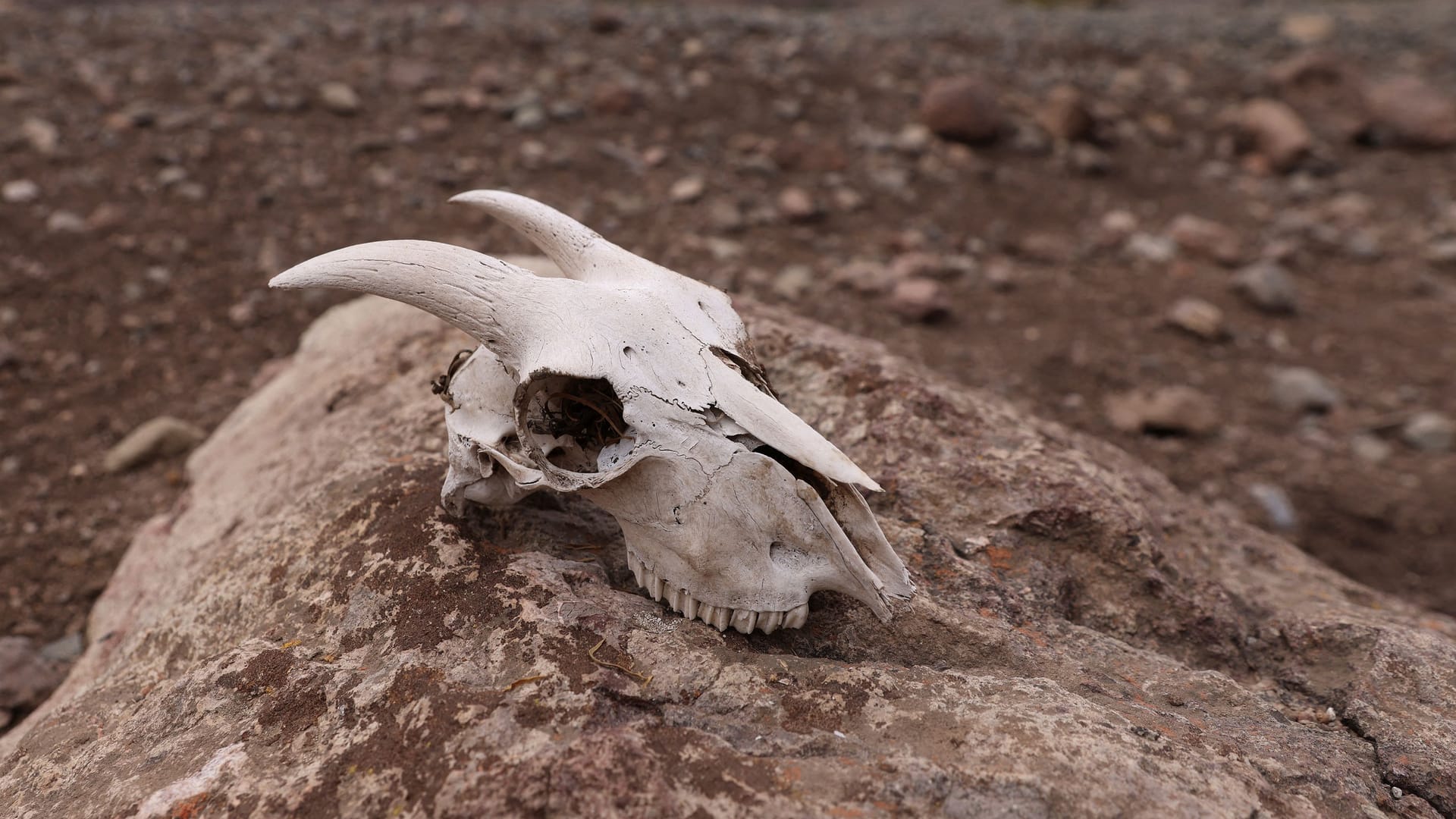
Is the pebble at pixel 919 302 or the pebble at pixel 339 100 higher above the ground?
the pebble at pixel 339 100

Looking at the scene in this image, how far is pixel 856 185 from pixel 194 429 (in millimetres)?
5018

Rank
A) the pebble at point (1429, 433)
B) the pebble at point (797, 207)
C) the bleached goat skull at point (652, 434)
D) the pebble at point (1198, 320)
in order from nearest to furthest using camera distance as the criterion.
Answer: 1. the bleached goat skull at point (652, 434)
2. the pebble at point (1429, 433)
3. the pebble at point (1198, 320)
4. the pebble at point (797, 207)

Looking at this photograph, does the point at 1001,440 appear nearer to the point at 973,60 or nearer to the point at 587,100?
the point at 587,100

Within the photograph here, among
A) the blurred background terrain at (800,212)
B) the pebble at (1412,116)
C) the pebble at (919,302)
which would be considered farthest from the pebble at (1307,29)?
the pebble at (919,302)

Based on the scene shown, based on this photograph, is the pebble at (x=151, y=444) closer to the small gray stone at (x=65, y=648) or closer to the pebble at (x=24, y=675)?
the small gray stone at (x=65, y=648)

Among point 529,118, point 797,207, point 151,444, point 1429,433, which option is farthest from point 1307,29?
point 151,444

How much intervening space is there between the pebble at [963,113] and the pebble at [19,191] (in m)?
6.61

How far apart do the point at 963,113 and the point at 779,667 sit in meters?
6.87

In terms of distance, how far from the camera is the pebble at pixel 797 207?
7480mm

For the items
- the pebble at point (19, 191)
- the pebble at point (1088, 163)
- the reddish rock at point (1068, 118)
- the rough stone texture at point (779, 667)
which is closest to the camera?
the rough stone texture at point (779, 667)

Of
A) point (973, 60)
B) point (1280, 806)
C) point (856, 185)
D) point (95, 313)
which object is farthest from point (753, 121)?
point (1280, 806)

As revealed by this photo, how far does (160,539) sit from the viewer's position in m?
4.02

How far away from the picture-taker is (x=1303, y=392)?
6.33m

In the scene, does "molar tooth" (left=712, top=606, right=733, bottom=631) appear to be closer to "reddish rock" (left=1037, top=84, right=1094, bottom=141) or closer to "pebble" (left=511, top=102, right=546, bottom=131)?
"pebble" (left=511, top=102, right=546, bottom=131)
